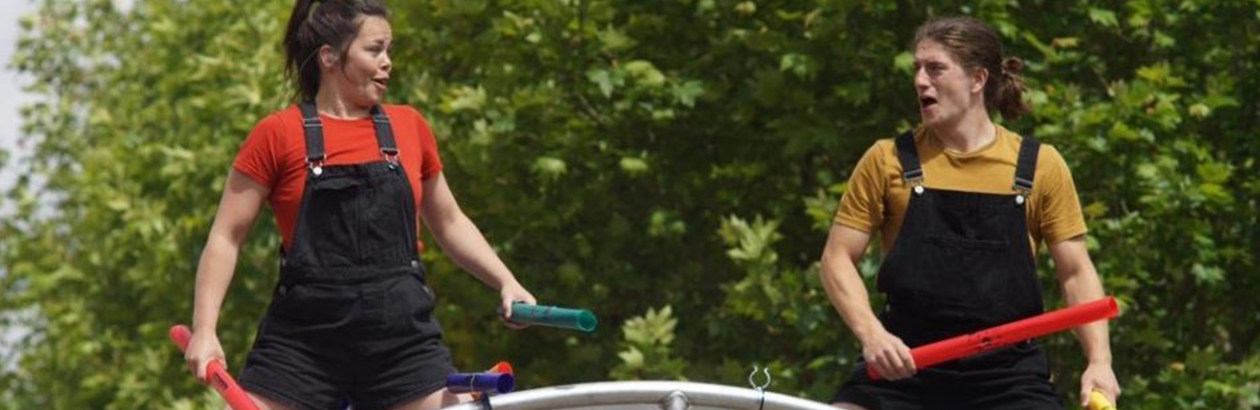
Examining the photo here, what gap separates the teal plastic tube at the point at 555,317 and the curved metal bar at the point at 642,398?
0.76 ft

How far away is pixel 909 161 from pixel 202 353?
62.9 inches

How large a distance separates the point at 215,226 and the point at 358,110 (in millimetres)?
400

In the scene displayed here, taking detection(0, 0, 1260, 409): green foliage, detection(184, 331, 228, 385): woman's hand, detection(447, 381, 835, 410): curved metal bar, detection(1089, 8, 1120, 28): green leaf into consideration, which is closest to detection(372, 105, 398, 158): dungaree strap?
detection(184, 331, 228, 385): woman's hand

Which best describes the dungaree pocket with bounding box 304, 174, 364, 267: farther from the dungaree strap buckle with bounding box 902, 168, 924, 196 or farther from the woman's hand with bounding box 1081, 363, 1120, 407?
the woman's hand with bounding box 1081, 363, 1120, 407

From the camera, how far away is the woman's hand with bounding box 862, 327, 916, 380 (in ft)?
20.2

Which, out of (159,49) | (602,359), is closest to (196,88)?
(159,49)

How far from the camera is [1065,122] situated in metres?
11.4

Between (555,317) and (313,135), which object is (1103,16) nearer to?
(313,135)

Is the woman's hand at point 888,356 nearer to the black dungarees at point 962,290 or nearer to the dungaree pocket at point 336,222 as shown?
the black dungarees at point 962,290

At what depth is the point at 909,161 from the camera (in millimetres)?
6438

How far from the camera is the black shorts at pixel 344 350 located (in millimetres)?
6270

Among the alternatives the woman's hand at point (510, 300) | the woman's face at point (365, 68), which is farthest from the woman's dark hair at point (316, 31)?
the woman's hand at point (510, 300)

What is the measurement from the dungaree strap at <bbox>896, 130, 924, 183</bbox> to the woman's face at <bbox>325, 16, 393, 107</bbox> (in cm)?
115

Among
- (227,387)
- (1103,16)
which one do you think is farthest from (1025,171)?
(1103,16)
